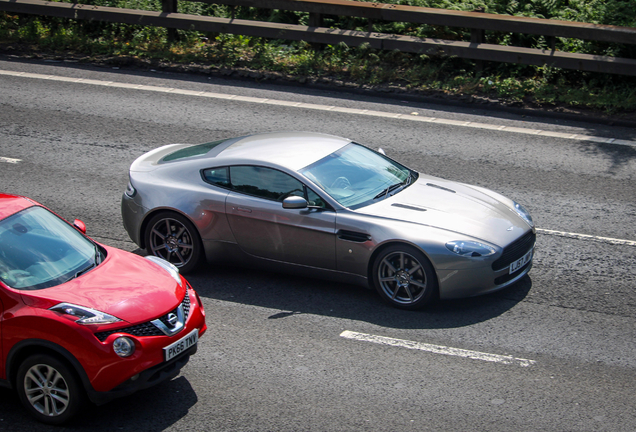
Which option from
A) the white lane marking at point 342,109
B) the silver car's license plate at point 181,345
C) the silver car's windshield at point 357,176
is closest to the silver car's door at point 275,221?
the silver car's windshield at point 357,176

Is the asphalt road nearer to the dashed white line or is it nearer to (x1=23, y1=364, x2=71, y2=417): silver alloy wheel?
the dashed white line

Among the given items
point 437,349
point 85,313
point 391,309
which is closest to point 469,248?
point 391,309

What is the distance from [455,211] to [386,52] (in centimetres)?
802

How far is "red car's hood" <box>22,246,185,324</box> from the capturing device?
17.4 feet

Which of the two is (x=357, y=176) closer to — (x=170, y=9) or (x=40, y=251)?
(x=40, y=251)

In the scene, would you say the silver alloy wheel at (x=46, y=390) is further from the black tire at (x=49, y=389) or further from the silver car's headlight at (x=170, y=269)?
the silver car's headlight at (x=170, y=269)

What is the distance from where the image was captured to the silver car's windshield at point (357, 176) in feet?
25.0

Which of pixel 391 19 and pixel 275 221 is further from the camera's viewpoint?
pixel 391 19

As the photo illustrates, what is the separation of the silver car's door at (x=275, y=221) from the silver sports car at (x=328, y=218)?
1 cm

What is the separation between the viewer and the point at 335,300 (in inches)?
294

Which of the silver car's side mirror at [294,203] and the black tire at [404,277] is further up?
the silver car's side mirror at [294,203]

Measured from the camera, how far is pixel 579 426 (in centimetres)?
532

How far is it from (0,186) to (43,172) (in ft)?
2.17

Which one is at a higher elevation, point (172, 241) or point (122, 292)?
point (122, 292)
